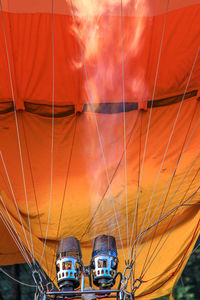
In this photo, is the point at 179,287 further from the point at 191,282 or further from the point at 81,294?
the point at 81,294

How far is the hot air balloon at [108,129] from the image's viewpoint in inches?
126

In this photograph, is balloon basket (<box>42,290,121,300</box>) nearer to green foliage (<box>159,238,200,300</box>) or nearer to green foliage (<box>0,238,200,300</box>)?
green foliage (<box>0,238,200,300</box>)

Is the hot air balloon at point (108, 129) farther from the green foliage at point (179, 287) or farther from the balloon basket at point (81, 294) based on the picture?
the green foliage at point (179, 287)

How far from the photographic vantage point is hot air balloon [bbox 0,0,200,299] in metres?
3.21

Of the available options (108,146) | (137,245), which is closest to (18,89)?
(108,146)

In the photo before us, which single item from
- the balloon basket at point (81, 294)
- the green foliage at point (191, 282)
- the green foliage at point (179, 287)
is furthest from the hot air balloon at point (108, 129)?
the green foliage at point (191, 282)

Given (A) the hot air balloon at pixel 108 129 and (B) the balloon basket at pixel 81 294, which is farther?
(A) the hot air balloon at pixel 108 129

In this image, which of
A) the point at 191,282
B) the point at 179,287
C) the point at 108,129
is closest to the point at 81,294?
the point at 108,129

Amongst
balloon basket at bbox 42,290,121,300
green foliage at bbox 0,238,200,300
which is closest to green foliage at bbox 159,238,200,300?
green foliage at bbox 0,238,200,300

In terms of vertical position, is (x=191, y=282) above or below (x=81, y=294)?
above

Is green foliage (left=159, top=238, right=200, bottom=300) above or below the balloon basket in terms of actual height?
above

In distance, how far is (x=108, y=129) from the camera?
3.23m

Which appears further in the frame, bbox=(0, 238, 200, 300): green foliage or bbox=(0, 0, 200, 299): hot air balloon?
bbox=(0, 238, 200, 300): green foliage

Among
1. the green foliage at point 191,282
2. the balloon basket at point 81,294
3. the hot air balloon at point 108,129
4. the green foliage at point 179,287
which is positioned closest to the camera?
the balloon basket at point 81,294
